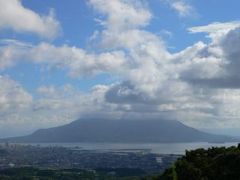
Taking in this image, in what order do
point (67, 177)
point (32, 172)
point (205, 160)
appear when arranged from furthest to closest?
point (32, 172) < point (67, 177) < point (205, 160)

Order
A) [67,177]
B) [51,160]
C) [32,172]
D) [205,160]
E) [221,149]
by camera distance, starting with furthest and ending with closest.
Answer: [51,160] → [32,172] → [67,177] → [221,149] → [205,160]

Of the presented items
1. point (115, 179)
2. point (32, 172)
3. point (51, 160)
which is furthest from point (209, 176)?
point (51, 160)

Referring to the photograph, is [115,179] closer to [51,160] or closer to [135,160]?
[135,160]

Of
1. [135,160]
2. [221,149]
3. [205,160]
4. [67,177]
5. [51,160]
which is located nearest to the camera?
[205,160]

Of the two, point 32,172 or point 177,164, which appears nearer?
point 177,164

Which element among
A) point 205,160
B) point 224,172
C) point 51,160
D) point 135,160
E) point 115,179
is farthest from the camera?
point 51,160

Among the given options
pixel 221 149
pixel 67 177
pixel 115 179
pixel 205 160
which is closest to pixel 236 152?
pixel 205 160

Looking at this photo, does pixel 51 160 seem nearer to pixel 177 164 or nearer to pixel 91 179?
pixel 91 179

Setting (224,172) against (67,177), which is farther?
(67,177)
